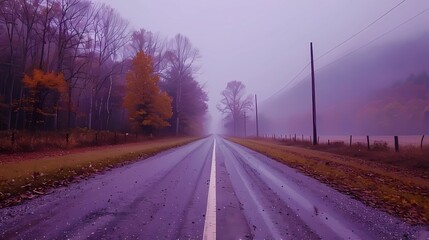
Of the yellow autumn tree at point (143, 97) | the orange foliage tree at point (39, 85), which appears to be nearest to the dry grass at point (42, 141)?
the orange foliage tree at point (39, 85)

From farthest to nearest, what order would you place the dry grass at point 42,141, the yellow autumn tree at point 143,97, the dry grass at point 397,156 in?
1. the yellow autumn tree at point 143,97
2. the dry grass at point 42,141
3. the dry grass at point 397,156

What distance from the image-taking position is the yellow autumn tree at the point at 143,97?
1849 inches

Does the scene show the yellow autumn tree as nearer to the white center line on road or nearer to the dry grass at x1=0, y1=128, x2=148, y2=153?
the dry grass at x1=0, y1=128, x2=148, y2=153

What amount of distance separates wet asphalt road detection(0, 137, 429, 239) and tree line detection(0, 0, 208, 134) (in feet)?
78.7

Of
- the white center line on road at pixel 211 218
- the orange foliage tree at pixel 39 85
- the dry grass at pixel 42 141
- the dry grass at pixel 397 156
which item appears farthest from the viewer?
the orange foliage tree at pixel 39 85

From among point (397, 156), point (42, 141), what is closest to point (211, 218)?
point (397, 156)

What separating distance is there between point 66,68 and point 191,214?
44076mm

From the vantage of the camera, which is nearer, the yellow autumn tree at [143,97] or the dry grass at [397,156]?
the dry grass at [397,156]

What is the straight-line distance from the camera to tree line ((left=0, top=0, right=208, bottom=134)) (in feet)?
122

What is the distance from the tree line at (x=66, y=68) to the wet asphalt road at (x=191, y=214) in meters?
24.0

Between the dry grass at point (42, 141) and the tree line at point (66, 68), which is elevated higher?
the tree line at point (66, 68)

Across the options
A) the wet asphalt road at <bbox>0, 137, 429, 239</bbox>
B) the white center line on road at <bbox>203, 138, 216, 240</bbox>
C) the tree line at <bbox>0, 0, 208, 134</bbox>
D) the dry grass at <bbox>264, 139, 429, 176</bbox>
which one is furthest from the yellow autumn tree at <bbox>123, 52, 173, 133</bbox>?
the white center line on road at <bbox>203, 138, 216, 240</bbox>

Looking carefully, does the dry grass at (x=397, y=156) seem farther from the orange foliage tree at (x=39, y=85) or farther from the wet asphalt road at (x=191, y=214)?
A: the orange foliage tree at (x=39, y=85)

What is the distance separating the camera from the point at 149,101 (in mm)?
48906
